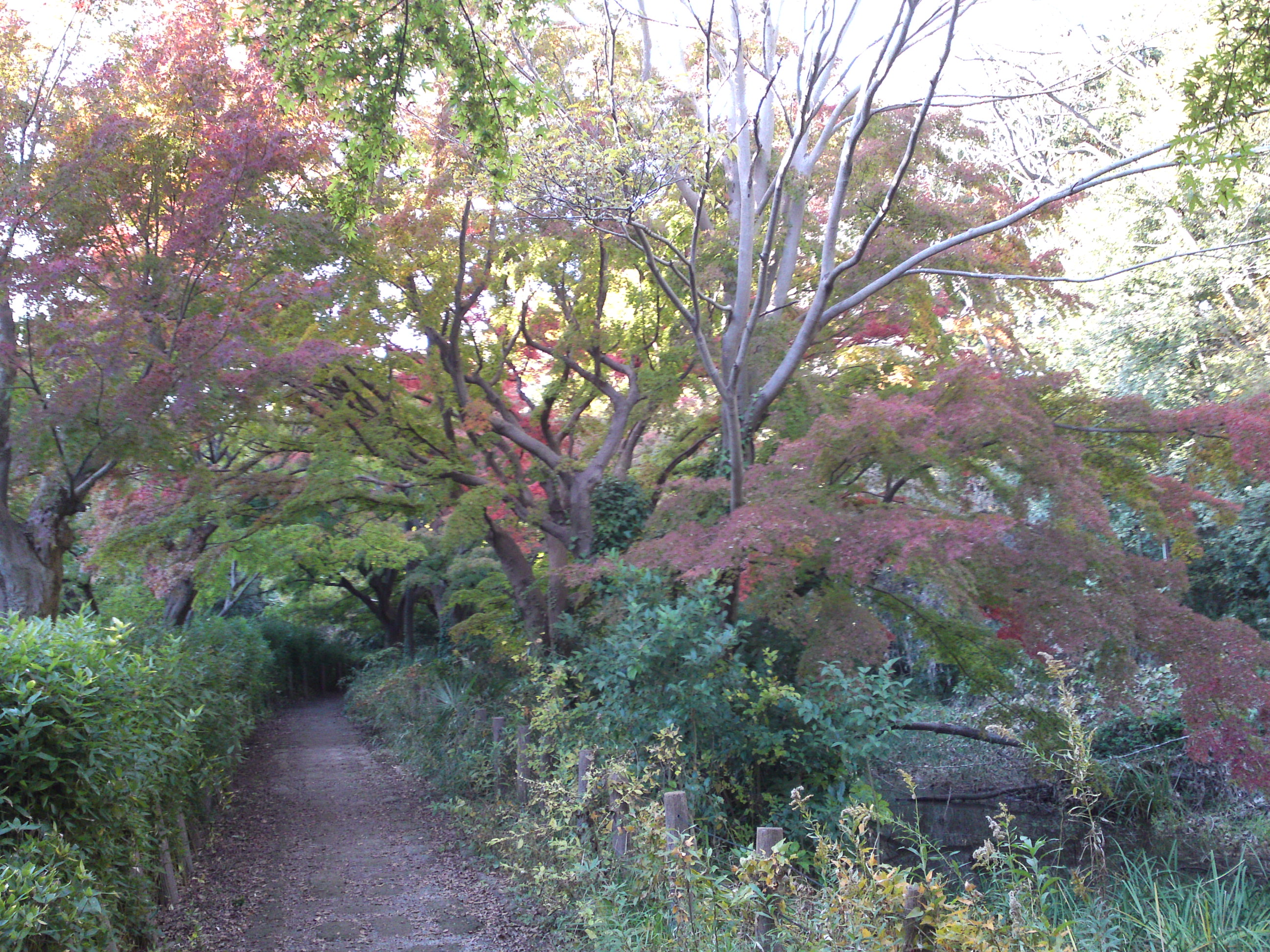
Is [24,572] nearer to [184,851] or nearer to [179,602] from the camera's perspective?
[184,851]

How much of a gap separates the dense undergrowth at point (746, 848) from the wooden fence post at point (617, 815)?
1.0 inches

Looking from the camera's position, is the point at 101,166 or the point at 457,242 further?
the point at 457,242

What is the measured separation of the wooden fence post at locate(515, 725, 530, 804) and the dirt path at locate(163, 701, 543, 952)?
672 millimetres

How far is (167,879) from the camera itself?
5.57 m

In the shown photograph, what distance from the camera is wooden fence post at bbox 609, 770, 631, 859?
5.07m

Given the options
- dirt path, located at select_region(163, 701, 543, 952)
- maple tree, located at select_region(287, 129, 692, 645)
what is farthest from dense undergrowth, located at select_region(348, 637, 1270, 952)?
maple tree, located at select_region(287, 129, 692, 645)

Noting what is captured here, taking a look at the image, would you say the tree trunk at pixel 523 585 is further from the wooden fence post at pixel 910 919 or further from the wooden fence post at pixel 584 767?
the wooden fence post at pixel 910 919

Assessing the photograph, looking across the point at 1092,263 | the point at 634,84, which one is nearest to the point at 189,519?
the point at 634,84

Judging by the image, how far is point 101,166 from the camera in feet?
25.1

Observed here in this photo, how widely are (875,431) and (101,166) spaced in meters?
6.64

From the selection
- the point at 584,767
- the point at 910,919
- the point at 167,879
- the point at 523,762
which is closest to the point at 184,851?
A: the point at 167,879

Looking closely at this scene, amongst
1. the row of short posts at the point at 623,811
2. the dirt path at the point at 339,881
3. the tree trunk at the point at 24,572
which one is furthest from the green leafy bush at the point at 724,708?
the tree trunk at the point at 24,572

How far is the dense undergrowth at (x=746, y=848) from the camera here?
2.83 m

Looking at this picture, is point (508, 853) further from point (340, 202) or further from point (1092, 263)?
point (1092, 263)
